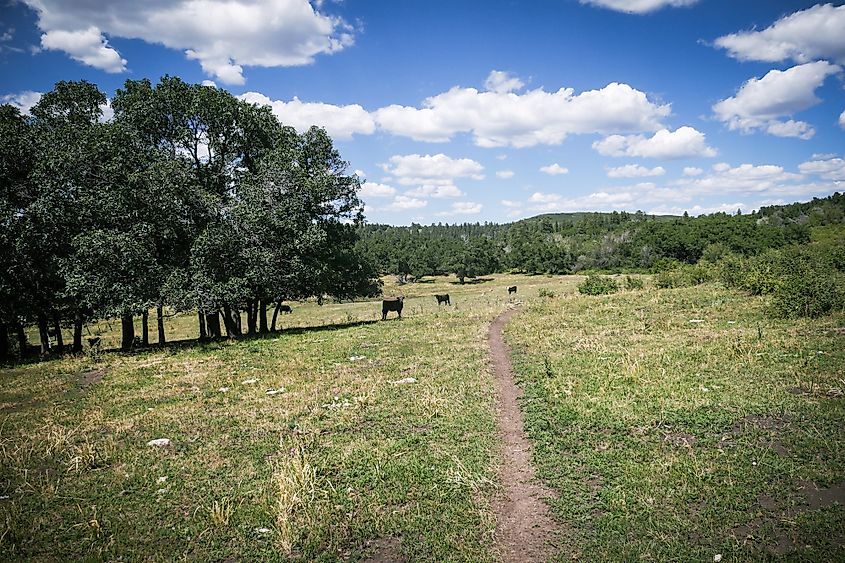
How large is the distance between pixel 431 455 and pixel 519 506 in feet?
8.81

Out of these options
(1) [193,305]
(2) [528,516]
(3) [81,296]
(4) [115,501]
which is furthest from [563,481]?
(3) [81,296]

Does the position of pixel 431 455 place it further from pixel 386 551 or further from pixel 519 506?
pixel 386 551

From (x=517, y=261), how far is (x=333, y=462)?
400 feet

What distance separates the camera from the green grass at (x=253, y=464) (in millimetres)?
8234

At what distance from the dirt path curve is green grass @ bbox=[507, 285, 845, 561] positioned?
0.34 meters

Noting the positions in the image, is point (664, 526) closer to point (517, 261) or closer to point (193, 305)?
point (193, 305)

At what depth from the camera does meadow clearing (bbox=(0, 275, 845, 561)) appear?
801 centimetres

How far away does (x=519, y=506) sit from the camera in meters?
9.07

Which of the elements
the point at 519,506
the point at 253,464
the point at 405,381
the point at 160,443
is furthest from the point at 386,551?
the point at 405,381

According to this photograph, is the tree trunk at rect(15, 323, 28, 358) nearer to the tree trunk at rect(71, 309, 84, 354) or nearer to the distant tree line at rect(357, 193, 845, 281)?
the tree trunk at rect(71, 309, 84, 354)

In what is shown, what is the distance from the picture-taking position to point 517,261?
12888 centimetres

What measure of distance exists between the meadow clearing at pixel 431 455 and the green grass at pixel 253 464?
0.05 meters

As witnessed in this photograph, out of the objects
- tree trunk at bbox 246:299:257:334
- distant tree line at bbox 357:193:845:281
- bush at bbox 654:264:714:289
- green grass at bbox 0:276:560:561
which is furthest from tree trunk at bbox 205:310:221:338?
distant tree line at bbox 357:193:845:281

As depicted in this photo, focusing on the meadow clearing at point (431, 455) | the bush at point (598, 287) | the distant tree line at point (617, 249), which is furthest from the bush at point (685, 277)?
the distant tree line at point (617, 249)
